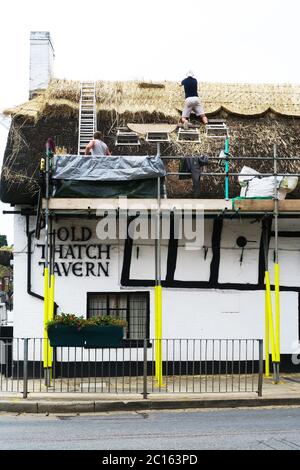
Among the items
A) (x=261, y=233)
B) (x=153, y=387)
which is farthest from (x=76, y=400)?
(x=261, y=233)

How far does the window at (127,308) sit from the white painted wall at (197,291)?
0.60 ft

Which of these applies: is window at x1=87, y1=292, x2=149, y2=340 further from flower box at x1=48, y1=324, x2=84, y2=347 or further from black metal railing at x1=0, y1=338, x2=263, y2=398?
flower box at x1=48, y1=324, x2=84, y2=347

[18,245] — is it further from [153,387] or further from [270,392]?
[270,392]

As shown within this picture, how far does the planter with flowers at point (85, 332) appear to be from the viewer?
45.8 ft

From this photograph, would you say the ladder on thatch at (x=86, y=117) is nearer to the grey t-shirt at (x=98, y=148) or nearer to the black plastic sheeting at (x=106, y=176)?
the grey t-shirt at (x=98, y=148)

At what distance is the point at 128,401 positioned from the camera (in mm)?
12758

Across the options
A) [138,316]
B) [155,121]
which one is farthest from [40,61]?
[138,316]

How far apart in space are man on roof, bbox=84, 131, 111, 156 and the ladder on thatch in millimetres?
942

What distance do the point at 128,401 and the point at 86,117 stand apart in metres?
7.99

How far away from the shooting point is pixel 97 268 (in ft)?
54.2

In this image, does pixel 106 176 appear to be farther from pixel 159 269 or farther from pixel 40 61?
pixel 40 61

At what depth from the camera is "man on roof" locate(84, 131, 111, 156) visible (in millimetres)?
16234

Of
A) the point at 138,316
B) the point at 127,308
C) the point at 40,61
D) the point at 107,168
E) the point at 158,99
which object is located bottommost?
the point at 138,316

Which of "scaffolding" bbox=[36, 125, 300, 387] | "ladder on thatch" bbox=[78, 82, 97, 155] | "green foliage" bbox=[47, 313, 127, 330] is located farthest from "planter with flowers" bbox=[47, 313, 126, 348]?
"ladder on thatch" bbox=[78, 82, 97, 155]
